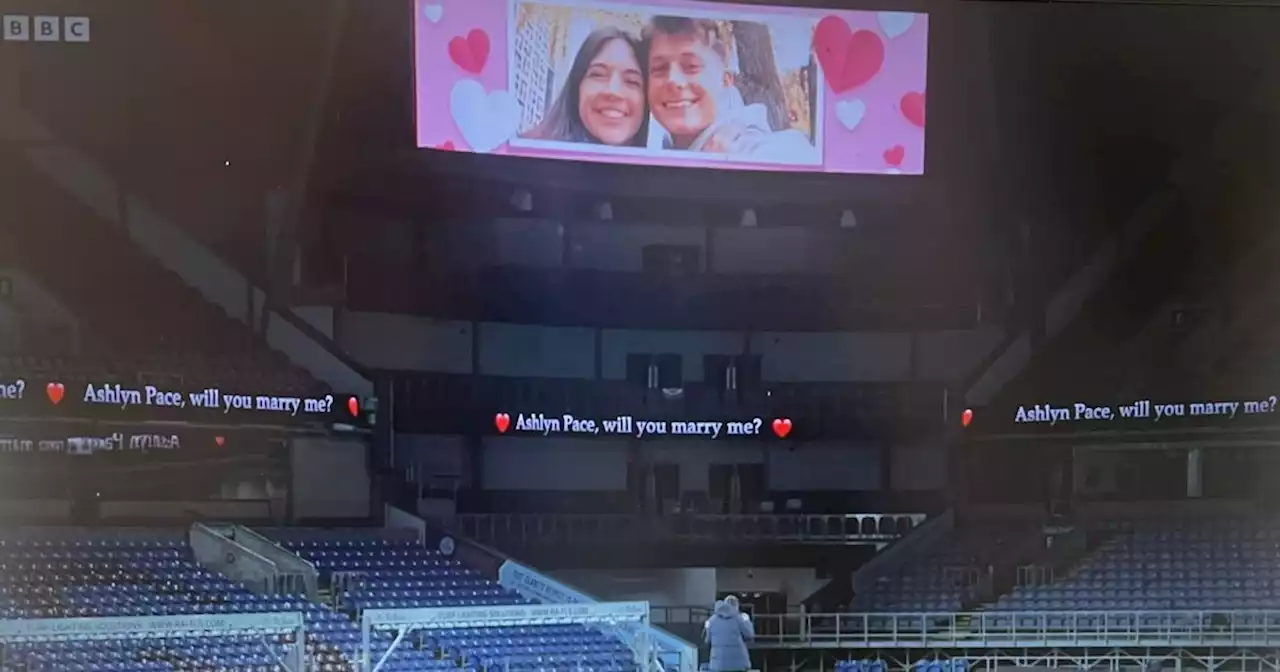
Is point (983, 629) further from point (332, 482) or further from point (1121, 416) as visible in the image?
point (332, 482)

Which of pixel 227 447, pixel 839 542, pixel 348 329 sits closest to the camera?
pixel 227 447

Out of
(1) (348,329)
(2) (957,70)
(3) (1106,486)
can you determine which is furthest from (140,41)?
(3) (1106,486)

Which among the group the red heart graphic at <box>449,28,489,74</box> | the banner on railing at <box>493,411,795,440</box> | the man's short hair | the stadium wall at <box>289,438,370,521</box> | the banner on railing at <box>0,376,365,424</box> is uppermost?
→ the man's short hair

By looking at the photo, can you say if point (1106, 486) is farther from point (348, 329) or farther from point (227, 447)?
point (227, 447)

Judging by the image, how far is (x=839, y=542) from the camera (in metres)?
7.05

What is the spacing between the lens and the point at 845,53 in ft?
21.3

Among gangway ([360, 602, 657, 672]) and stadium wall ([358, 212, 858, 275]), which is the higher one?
stadium wall ([358, 212, 858, 275])

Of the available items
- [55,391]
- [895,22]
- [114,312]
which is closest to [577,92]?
[895,22]

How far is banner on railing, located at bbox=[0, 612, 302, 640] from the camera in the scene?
5.32 meters

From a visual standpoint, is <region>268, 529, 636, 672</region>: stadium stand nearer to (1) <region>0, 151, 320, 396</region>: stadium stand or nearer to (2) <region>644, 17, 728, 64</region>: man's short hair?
(1) <region>0, 151, 320, 396</region>: stadium stand

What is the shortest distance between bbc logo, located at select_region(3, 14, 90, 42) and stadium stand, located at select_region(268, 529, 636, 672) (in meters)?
2.26

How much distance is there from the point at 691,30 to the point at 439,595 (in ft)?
9.10

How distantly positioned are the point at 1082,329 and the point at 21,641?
16.2ft

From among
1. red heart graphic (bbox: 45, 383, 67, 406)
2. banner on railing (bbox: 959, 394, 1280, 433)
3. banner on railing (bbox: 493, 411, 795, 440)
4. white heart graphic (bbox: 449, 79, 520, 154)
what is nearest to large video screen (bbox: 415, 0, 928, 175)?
white heart graphic (bbox: 449, 79, 520, 154)
